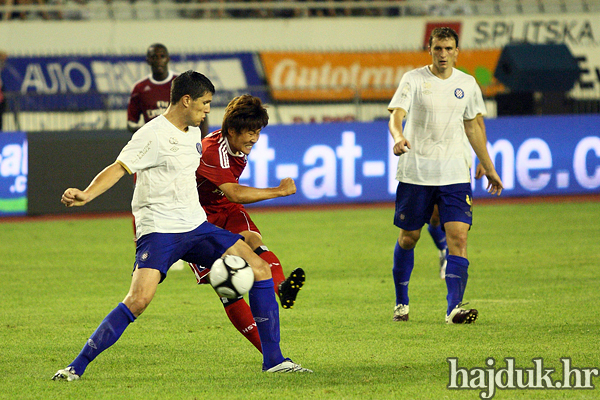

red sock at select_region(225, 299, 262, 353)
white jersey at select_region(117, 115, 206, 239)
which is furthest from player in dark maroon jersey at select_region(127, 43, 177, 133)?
white jersey at select_region(117, 115, 206, 239)

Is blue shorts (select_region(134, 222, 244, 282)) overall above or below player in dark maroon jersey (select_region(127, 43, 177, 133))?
below

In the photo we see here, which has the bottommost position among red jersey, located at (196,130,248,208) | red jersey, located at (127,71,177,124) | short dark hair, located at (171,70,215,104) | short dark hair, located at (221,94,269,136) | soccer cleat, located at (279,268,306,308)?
soccer cleat, located at (279,268,306,308)

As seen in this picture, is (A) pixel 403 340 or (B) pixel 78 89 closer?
(A) pixel 403 340

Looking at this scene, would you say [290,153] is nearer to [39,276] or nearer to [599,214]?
[599,214]

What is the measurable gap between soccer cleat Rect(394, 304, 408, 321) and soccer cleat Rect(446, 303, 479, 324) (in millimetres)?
467

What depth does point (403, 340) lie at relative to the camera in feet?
21.1

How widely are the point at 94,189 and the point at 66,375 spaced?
1108 millimetres

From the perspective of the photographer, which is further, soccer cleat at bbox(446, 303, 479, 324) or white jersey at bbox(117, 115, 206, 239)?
soccer cleat at bbox(446, 303, 479, 324)

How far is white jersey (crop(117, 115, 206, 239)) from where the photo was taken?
5285 mm

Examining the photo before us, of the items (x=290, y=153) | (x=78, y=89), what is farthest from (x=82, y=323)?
(x=78, y=89)

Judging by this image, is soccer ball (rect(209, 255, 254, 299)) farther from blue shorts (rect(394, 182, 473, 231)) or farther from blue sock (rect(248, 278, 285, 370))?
blue shorts (rect(394, 182, 473, 231))

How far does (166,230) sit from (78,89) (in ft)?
52.3

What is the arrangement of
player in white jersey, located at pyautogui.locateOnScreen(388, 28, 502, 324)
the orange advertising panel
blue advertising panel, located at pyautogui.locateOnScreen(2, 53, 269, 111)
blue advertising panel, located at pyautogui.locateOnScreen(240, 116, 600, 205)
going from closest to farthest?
player in white jersey, located at pyautogui.locateOnScreen(388, 28, 502, 324), blue advertising panel, located at pyautogui.locateOnScreen(240, 116, 600, 205), blue advertising panel, located at pyautogui.locateOnScreen(2, 53, 269, 111), the orange advertising panel

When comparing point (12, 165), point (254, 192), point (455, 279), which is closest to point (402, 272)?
point (455, 279)
